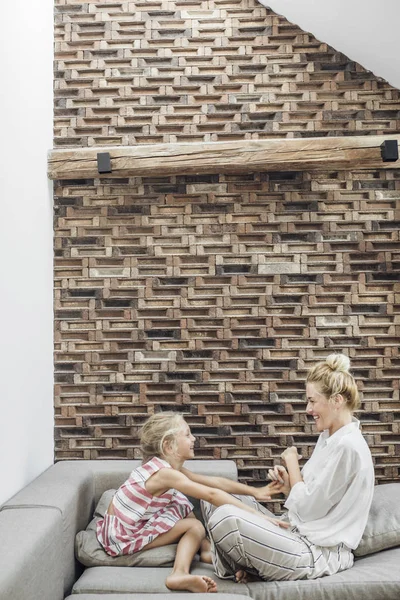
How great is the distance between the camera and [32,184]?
3066 millimetres

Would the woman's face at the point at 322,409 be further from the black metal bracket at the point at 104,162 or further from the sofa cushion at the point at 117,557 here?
the black metal bracket at the point at 104,162

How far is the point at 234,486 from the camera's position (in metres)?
2.86

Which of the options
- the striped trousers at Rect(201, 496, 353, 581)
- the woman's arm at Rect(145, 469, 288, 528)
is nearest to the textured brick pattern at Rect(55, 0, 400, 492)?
the woman's arm at Rect(145, 469, 288, 528)

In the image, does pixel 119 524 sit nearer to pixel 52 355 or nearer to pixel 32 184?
pixel 52 355

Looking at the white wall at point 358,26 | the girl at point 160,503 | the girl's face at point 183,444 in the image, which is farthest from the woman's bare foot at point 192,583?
the white wall at point 358,26

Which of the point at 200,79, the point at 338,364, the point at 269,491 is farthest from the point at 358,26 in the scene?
the point at 269,491

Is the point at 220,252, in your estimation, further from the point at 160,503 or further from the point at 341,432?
the point at 160,503

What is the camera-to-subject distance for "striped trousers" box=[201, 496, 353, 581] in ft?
7.36

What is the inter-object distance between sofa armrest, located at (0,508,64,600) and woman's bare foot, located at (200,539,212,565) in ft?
1.91

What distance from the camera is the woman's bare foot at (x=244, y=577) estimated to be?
7.57ft

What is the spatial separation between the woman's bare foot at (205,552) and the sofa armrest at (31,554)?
1.91 feet

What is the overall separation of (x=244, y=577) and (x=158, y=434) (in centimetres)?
67

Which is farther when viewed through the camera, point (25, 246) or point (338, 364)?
point (25, 246)

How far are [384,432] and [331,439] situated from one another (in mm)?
989
